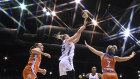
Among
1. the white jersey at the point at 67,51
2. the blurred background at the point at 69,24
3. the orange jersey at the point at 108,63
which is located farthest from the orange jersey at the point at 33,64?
the blurred background at the point at 69,24

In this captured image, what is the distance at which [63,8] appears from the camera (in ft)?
38.9

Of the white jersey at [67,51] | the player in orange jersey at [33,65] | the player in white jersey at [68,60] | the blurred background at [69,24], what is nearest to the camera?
the player in white jersey at [68,60]

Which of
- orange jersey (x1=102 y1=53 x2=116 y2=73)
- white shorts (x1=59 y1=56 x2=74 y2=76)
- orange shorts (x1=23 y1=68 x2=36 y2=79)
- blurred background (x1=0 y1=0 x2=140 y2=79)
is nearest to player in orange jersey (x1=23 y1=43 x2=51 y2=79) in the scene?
orange shorts (x1=23 y1=68 x2=36 y2=79)

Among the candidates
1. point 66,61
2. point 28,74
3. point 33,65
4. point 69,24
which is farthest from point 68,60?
point 69,24

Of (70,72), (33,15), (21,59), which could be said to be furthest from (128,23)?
(21,59)

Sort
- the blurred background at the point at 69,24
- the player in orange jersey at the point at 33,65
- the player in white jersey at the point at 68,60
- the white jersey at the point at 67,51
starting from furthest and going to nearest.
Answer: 1. the blurred background at the point at 69,24
2. the white jersey at the point at 67,51
3. the player in orange jersey at the point at 33,65
4. the player in white jersey at the point at 68,60

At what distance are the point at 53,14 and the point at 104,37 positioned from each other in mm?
4466

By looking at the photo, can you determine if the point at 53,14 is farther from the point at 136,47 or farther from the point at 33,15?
the point at 136,47

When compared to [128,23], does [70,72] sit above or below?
below

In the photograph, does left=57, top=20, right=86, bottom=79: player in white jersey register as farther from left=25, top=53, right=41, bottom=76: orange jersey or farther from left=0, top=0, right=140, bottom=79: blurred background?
left=0, top=0, right=140, bottom=79: blurred background

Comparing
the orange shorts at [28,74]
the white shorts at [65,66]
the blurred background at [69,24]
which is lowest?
the orange shorts at [28,74]

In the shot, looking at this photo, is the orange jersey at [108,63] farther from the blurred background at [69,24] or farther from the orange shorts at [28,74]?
the blurred background at [69,24]

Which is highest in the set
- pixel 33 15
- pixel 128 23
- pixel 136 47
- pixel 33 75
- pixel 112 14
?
pixel 33 15

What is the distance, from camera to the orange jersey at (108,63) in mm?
4336
